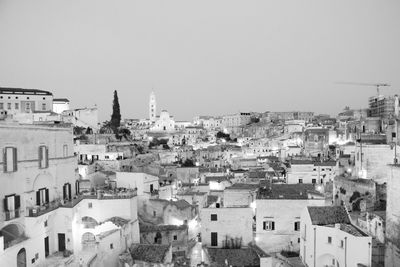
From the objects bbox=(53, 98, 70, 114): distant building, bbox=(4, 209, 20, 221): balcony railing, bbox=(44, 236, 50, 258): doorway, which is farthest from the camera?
bbox=(53, 98, 70, 114): distant building

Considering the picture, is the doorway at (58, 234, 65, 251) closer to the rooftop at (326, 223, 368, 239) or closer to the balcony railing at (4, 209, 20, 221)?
the balcony railing at (4, 209, 20, 221)

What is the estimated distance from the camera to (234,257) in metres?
17.5

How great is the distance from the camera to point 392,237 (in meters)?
18.0

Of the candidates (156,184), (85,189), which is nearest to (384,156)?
(156,184)

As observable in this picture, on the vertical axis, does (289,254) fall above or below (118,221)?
below

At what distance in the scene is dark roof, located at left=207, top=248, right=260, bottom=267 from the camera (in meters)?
17.1

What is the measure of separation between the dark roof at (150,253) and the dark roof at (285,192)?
626 centimetres

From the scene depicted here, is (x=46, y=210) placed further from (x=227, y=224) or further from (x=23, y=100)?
(x=23, y=100)

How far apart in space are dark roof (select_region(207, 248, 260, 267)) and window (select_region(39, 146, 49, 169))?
30.3 ft

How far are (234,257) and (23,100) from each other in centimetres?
4418

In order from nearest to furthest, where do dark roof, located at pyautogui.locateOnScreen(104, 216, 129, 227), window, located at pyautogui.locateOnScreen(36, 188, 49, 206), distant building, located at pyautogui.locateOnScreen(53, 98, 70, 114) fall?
dark roof, located at pyautogui.locateOnScreen(104, 216, 129, 227) < window, located at pyautogui.locateOnScreen(36, 188, 49, 206) < distant building, located at pyautogui.locateOnScreen(53, 98, 70, 114)

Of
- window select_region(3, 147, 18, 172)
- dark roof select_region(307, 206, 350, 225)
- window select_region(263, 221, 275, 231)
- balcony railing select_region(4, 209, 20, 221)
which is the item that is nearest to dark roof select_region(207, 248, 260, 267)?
window select_region(263, 221, 275, 231)

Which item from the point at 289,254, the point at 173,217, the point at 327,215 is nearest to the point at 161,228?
the point at 173,217

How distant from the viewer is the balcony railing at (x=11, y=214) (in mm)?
15194
